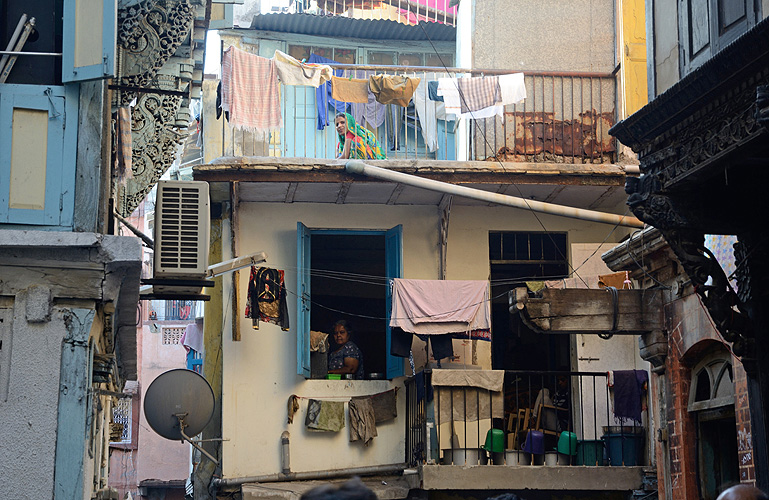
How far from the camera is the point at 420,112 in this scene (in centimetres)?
1458

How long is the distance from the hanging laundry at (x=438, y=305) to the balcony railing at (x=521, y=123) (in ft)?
6.68

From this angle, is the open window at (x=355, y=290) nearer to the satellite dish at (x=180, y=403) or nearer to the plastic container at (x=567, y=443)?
the plastic container at (x=567, y=443)

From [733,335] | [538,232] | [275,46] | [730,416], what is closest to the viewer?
[733,335]

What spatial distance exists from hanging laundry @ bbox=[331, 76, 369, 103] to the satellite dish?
181 inches

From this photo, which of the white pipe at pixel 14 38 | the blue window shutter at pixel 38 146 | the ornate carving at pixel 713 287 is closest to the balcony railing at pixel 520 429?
the ornate carving at pixel 713 287

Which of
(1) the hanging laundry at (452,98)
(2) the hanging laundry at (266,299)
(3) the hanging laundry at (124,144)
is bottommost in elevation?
(2) the hanging laundry at (266,299)

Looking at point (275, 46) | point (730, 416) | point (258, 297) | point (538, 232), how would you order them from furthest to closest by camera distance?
1. point (275, 46)
2. point (538, 232)
3. point (258, 297)
4. point (730, 416)

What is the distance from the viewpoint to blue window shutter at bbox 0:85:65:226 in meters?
7.81

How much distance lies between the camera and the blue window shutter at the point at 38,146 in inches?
→ 307

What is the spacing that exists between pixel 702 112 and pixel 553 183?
7.50 metres

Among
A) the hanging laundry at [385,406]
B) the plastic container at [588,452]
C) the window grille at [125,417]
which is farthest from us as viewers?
the window grille at [125,417]

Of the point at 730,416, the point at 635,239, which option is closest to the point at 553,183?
the point at 635,239

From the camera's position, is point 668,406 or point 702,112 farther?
point 668,406

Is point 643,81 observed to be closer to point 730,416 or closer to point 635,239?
point 635,239
